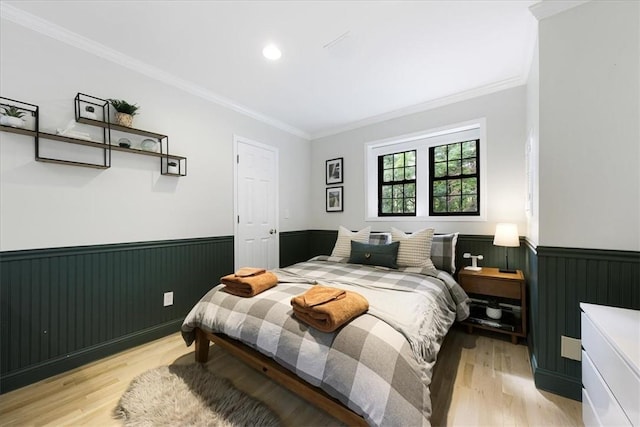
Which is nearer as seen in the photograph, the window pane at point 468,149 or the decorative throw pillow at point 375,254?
the decorative throw pillow at point 375,254

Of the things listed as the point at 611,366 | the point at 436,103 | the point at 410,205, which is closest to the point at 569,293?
the point at 611,366

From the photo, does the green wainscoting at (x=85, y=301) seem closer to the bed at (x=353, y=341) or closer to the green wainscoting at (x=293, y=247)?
the bed at (x=353, y=341)

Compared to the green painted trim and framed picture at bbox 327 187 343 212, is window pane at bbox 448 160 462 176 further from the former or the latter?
the green painted trim

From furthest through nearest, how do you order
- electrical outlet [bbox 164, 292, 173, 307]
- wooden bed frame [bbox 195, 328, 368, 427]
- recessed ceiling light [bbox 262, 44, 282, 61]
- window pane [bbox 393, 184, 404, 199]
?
window pane [bbox 393, 184, 404, 199]
electrical outlet [bbox 164, 292, 173, 307]
recessed ceiling light [bbox 262, 44, 282, 61]
wooden bed frame [bbox 195, 328, 368, 427]

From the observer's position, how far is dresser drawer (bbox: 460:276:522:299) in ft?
7.27

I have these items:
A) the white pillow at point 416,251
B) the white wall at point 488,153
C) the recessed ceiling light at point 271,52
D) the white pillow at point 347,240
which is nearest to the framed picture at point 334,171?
the white wall at point 488,153

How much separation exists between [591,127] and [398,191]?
2.11 meters

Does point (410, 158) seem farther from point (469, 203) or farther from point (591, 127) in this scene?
point (591, 127)

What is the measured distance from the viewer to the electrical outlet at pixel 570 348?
1.57 meters

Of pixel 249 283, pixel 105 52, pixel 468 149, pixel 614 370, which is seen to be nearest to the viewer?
pixel 614 370

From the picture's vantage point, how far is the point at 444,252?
2600mm

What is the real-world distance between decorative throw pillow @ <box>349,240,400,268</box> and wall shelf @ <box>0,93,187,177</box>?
2.01 metres

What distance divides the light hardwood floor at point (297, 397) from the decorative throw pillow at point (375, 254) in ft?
2.90

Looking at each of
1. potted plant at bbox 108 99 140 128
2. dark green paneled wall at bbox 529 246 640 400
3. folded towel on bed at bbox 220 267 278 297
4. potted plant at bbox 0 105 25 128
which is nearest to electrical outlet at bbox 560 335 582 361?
dark green paneled wall at bbox 529 246 640 400
